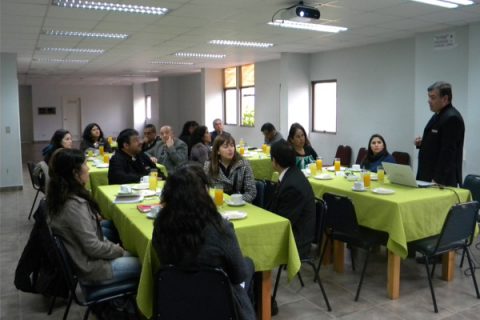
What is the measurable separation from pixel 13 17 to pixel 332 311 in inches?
184

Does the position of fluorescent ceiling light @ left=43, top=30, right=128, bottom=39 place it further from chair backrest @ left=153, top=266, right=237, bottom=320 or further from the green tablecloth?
chair backrest @ left=153, top=266, right=237, bottom=320

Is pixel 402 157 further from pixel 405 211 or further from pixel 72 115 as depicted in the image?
pixel 72 115

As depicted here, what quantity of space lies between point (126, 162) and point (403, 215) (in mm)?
2683

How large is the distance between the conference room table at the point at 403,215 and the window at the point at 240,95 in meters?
7.88

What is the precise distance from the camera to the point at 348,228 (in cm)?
336

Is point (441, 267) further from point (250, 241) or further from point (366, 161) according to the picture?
point (250, 241)

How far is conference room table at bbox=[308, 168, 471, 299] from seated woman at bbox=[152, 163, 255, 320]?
1673 mm

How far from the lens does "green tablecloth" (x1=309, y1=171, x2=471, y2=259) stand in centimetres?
324

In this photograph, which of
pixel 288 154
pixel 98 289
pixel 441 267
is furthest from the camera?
pixel 441 267

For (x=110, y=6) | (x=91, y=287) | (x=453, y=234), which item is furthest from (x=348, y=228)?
(x=110, y=6)

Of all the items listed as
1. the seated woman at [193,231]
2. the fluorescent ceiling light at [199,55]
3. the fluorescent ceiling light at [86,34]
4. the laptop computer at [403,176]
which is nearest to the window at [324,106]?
the fluorescent ceiling light at [199,55]

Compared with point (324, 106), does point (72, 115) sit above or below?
above

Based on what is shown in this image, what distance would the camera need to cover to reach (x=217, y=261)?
1.96 m

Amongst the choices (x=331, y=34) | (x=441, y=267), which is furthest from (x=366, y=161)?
(x=331, y=34)
